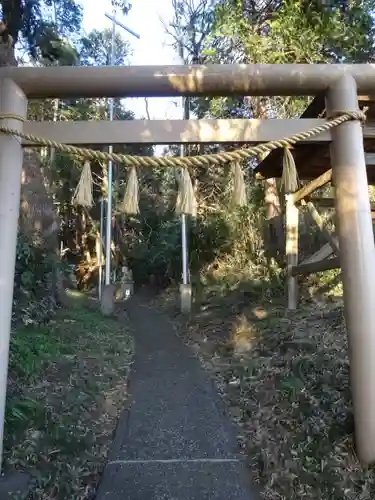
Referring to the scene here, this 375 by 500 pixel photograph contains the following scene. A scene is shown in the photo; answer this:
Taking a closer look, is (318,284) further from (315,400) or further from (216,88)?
(216,88)

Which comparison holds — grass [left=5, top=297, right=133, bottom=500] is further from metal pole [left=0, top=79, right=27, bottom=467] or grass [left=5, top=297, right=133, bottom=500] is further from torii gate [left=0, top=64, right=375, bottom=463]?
torii gate [left=0, top=64, right=375, bottom=463]

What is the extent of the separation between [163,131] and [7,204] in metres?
1.40

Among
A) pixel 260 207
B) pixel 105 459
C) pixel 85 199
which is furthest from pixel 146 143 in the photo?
pixel 260 207

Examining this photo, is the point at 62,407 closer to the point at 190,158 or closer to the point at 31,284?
the point at 190,158

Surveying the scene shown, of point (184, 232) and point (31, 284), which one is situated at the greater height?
point (184, 232)

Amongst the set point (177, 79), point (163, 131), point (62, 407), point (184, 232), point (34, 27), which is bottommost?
point (62, 407)

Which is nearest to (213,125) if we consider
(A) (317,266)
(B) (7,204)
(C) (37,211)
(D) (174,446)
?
(B) (7,204)

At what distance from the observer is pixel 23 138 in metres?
3.70

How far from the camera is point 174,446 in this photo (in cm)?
416

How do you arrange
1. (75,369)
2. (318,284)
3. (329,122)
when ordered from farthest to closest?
(318,284) < (75,369) < (329,122)

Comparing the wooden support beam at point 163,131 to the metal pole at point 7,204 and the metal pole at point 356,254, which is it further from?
the metal pole at point 356,254

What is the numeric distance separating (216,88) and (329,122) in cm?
99

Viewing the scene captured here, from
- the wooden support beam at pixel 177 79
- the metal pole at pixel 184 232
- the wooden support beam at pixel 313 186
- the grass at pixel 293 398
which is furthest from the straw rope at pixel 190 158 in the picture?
the metal pole at pixel 184 232

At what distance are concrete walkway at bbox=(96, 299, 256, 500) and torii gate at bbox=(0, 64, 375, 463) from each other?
1.35m
